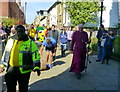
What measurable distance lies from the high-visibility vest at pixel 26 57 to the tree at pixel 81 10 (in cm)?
2085

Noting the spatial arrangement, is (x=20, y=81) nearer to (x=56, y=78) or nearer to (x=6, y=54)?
(x=6, y=54)

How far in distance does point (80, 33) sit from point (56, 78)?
1.72 meters

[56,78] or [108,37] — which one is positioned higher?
[108,37]

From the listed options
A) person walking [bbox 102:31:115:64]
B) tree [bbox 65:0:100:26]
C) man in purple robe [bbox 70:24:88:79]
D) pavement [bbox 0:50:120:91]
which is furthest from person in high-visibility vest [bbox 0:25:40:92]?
tree [bbox 65:0:100:26]

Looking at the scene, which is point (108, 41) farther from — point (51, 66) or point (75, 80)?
point (75, 80)

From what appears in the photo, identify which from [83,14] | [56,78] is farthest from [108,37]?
[83,14]

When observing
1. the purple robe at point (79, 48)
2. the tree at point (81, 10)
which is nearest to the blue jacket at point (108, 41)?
the purple robe at point (79, 48)

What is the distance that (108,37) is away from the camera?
437 inches

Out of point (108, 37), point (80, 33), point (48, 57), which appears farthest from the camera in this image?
point (108, 37)

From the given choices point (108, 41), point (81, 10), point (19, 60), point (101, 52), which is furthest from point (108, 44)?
point (81, 10)

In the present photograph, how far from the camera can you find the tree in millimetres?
25650

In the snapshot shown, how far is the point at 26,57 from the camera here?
185 inches

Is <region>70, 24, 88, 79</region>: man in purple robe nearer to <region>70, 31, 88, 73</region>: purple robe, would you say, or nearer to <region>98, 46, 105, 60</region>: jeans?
<region>70, 31, 88, 73</region>: purple robe

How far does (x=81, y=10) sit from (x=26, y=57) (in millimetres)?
22185
